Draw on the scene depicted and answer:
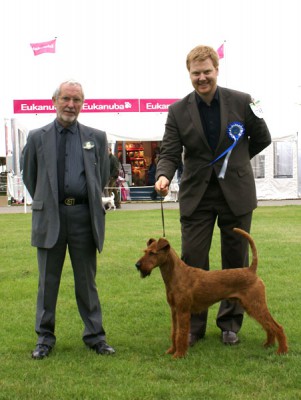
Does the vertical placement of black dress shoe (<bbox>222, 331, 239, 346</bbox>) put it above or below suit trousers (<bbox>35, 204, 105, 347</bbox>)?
below

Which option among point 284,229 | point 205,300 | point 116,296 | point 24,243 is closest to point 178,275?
point 205,300

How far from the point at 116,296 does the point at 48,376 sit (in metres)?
2.38

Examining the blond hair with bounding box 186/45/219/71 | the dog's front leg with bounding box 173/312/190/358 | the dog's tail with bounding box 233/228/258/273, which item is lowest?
the dog's front leg with bounding box 173/312/190/358

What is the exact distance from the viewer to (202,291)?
4.17 metres

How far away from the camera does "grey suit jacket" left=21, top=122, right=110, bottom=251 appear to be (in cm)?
414

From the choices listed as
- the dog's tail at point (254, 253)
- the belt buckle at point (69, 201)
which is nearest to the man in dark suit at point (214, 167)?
the dog's tail at point (254, 253)

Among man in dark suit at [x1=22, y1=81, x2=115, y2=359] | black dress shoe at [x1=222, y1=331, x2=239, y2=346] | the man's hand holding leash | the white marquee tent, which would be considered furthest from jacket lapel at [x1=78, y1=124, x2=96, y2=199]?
the white marquee tent

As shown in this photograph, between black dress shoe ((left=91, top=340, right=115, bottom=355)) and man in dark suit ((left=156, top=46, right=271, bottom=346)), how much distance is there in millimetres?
640

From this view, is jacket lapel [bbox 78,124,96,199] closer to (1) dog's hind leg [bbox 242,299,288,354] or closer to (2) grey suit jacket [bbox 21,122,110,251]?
(2) grey suit jacket [bbox 21,122,110,251]

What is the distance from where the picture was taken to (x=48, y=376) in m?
3.77

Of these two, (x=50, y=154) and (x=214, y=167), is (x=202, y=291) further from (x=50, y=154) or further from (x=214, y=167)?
(x=50, y=154)

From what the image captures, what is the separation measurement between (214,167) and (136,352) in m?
1.47

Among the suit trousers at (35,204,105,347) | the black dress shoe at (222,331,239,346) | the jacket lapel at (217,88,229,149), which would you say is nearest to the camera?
the suit trousers at (35,204,105,347)

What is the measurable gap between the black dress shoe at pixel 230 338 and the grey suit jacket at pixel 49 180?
1.19m
